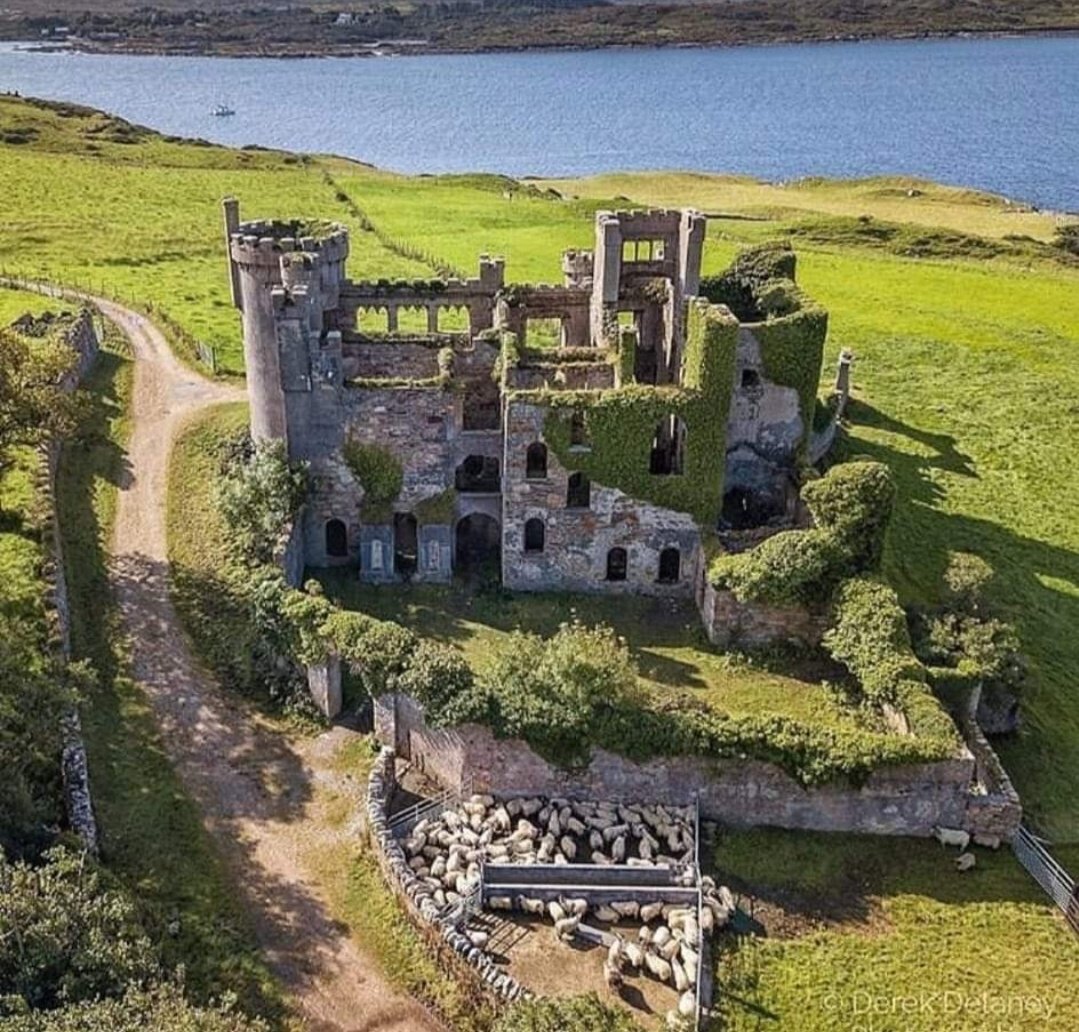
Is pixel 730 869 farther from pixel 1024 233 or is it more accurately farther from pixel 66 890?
pixel 1024 233

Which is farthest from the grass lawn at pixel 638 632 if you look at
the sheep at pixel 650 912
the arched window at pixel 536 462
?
the sheep at pixel 650 912

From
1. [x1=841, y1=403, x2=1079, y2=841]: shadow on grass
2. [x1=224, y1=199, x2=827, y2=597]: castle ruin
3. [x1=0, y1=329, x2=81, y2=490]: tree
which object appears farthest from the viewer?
[x1=224, y1=199, x2=827, y2=597]: castle ruin

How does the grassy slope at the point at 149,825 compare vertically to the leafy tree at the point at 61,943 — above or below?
below

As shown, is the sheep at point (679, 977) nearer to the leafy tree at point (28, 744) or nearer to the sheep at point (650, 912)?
the sheep at point (650, 912)

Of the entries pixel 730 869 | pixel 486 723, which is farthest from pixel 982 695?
pixel 486 723

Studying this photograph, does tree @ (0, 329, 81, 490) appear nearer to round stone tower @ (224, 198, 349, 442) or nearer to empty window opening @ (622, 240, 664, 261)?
round stone tower @ (224, 198, 349, 442)

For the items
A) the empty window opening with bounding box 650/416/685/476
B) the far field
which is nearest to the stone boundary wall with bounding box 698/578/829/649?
the far field

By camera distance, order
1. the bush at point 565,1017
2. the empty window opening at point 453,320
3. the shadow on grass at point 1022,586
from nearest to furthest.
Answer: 1. the bush at point 565,1017
2. the shadow on grass at point 1022,586
3. the empty window opening at point 453,320
